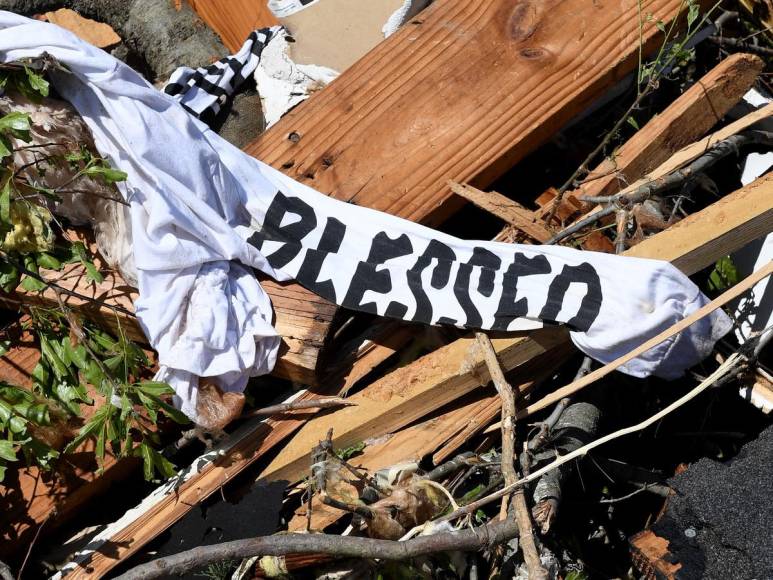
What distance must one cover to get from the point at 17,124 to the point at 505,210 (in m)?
1.50

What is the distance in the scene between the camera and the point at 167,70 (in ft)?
12.2

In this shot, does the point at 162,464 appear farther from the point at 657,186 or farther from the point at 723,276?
the point at 723,276

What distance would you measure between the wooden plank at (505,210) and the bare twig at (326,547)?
970mm

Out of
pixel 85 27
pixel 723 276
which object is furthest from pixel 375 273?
pixel 85 27

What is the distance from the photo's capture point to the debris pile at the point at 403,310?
2.42 m

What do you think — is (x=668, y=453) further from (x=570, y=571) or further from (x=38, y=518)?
(x=38, y=518)

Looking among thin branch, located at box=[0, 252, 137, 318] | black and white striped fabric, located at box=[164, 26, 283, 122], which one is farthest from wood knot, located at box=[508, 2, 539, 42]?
thin branch, located at box=[0, 252, 137, 318]

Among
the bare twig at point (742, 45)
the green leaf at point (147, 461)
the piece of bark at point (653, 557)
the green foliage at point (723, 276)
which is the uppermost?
the green leaf at point (147, 461)

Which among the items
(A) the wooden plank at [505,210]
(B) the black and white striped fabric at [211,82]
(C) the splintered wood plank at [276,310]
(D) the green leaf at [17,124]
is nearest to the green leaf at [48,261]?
(C) the splintered wood plank at [276,310]

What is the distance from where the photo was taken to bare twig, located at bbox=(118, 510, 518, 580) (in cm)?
209

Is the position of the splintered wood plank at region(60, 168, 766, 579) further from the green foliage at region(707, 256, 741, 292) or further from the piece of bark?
the piece of bark

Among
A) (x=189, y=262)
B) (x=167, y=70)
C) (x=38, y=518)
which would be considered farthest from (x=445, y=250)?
(x=167, y=70)

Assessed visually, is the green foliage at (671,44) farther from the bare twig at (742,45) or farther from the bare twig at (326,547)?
the bare twig at (326,547)

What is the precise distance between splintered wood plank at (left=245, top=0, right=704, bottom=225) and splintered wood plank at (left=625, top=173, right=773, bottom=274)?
0.60 m
